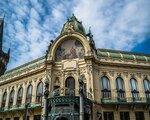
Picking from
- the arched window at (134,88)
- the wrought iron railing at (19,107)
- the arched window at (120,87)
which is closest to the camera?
the arched window at (120,87)

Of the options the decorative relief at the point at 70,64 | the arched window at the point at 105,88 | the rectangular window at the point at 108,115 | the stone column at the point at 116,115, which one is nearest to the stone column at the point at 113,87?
the arched window at the point at 105,88

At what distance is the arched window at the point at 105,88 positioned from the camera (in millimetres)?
31781

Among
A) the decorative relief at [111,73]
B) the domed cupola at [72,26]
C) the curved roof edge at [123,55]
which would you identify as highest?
the domed cupola at [72,26]

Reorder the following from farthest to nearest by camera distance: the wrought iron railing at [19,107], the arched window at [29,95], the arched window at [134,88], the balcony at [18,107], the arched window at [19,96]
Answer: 1. the arched window at [19,96]
2. the arched window at [29,95]
3. the wrought iron railing at [19,107]
4. the balcony at [18,107]
5. the arched window at [134,88]

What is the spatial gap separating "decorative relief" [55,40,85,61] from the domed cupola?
1.66 metres

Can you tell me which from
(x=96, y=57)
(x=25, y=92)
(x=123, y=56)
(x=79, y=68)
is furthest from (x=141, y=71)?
(x=25, y=92)

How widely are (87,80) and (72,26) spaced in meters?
9.17

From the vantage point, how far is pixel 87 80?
30875mm

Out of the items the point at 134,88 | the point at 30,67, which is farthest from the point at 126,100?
the point at 30,67

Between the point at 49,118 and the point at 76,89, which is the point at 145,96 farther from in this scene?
the point at 49,118

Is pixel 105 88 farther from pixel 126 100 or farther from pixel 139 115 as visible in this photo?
pixel 139 115

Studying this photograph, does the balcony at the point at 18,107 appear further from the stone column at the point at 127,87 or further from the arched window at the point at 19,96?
the stone column at the point at 127,87

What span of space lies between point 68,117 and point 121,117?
29.1ft

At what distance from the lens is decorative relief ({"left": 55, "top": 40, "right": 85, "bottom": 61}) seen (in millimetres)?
33537
